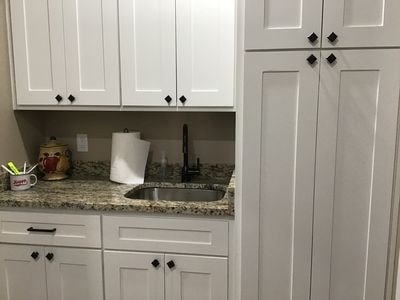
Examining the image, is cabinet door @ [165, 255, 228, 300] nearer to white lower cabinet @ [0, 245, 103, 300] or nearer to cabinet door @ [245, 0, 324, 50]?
white lower cabinet @ [0, 245, 103, 300]

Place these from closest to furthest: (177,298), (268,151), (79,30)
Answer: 1. (268,151)
2. (177,298)
3. (79,30)

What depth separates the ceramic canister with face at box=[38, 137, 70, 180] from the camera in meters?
2.48

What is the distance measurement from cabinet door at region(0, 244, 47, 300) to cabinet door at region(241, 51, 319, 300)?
1150mm

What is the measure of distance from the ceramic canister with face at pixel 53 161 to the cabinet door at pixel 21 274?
0.55 m

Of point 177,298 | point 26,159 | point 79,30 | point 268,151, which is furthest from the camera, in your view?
point 26,159

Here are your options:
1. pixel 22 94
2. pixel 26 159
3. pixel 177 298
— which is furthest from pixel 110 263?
pixel 22 94

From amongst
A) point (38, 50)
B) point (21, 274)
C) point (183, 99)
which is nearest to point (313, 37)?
point (183, 99)

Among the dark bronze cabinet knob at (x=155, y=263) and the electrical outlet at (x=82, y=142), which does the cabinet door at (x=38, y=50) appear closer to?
the electrical outlet at (x=82, y=142)

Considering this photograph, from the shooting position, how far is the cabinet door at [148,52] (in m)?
2.12

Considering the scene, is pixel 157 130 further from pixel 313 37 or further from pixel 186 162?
pixel 313 37

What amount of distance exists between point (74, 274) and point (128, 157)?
0.74 m

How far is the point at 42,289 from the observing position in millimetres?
2123

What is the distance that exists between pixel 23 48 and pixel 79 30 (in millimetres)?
369

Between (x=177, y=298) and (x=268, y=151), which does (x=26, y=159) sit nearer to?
(x=177, y=298)
